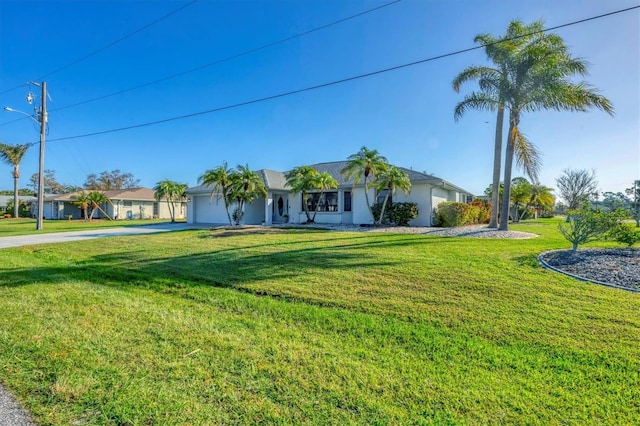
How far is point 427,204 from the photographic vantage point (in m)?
18.8

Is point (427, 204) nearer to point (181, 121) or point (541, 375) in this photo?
point (181, 121)

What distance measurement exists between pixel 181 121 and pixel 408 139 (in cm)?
1358

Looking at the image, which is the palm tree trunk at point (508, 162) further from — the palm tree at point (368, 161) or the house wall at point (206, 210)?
the house wall at point (206, 210)

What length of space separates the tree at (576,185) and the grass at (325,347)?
5408 cm

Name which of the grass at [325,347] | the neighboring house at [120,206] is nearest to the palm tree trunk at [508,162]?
the grass at [325,347]

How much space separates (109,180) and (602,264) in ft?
250

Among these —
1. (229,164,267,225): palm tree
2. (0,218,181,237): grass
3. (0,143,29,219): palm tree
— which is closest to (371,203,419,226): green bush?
(229,164,267,225): palm tree

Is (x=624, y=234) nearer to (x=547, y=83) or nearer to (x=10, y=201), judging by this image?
(x=547, y=83)

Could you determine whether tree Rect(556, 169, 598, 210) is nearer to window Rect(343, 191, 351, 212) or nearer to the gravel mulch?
window Rect(343, 191, 351, 212)

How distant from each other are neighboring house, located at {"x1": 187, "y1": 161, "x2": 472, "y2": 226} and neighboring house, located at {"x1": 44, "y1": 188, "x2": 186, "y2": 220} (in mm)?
18903

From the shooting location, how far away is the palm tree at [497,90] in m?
14.4

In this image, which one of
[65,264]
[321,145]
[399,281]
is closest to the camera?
[399,281]

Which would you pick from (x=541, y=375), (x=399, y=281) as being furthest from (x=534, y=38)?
(x=541, y=375)

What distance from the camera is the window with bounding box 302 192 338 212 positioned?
21.9m
